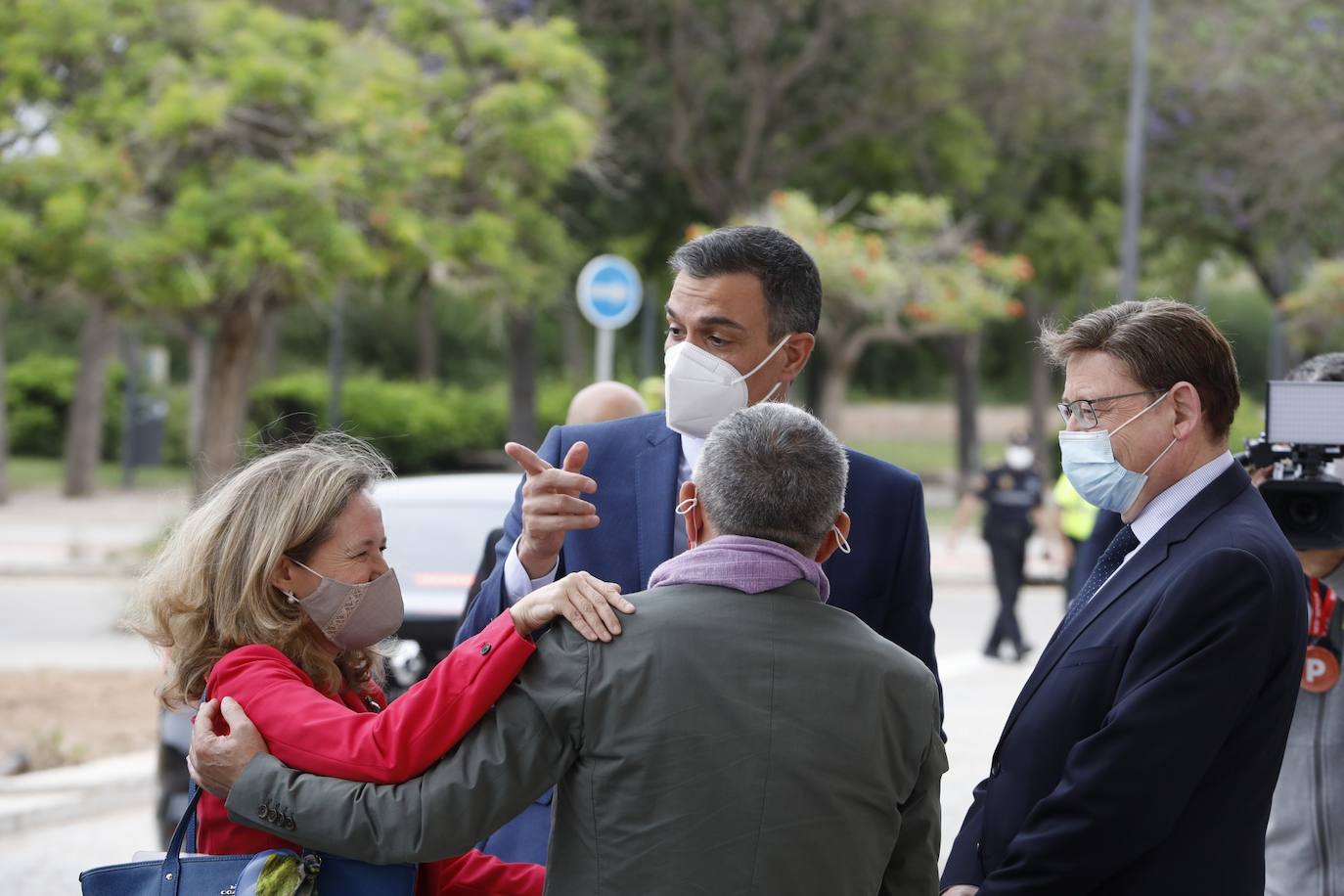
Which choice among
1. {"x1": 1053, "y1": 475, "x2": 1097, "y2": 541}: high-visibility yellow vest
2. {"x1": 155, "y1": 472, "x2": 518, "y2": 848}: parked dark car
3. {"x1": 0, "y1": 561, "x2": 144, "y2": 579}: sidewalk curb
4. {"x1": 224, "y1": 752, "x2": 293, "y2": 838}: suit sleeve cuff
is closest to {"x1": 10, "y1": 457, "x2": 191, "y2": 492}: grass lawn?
{"x1": 0, "y1": 561, "x2": 144, "y2": 579}: sidewalk curb

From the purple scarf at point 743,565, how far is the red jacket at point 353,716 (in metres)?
0.27

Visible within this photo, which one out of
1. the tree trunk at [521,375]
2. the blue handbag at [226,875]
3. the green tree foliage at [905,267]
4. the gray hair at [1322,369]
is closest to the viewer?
the blue handbag at [226,875]

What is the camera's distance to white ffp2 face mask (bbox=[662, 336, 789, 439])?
3.03 metres

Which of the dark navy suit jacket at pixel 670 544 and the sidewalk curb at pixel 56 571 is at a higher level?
the dark navy suit jacket at pixel 670 544

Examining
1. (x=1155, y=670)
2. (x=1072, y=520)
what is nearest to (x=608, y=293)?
(x=1072, y=520)

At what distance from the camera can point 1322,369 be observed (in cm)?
395

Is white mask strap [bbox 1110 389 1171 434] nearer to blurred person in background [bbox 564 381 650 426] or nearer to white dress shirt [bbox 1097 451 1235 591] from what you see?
white dress shirt [bbox 1097 451 1235 591]

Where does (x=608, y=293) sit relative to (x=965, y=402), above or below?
above

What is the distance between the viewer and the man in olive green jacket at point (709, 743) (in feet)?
7.30

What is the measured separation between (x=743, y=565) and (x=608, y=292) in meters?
12.1

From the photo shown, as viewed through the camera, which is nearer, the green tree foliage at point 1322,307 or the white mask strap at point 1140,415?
the white mask strap at point 1140,415

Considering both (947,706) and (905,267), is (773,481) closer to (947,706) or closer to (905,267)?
(947,706)

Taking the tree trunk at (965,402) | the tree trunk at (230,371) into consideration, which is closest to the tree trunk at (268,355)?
the tree trunk at (965,402)

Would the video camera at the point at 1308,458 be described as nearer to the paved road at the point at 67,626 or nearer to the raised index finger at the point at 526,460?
the raised index finger at the point at 526,460
